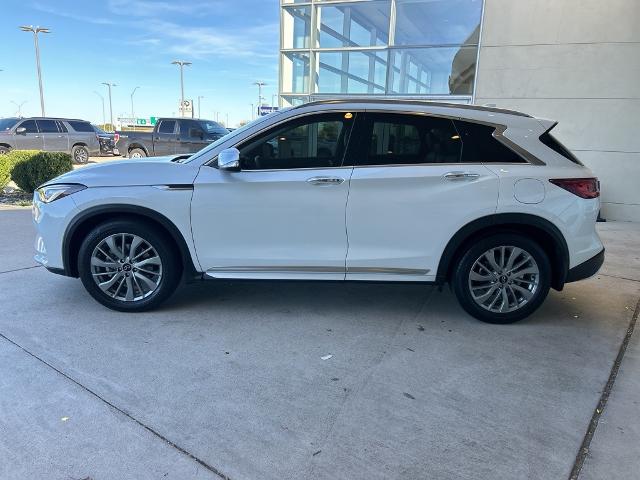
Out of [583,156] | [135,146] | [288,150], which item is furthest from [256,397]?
[135,146]

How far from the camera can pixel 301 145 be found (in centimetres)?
389

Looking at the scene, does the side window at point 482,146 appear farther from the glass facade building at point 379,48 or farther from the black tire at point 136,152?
the black tire at point 136,152

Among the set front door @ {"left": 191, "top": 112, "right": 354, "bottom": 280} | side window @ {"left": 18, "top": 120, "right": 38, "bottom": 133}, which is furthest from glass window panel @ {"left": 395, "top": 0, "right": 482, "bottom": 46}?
side window @ {"left": 18, "top": 120, "right": 38, "bottom": 133}

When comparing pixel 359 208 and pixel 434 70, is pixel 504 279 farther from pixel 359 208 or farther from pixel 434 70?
pixel 434 70

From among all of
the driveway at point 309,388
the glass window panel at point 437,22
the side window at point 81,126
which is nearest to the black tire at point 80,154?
the side window at point 81,126

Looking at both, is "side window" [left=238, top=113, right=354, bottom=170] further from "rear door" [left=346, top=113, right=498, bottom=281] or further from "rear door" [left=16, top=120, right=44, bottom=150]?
"rear door" [left=16, top=120, right=44, bottom=150]

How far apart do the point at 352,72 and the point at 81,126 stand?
1308 cm

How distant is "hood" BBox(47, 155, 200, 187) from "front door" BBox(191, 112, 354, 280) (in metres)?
0.15

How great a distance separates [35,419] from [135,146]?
1609 centimetres

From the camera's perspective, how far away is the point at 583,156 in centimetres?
910

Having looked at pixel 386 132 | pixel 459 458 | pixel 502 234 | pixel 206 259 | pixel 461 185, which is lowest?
pixel 459 458

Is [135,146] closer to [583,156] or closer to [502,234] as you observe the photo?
[583,156]

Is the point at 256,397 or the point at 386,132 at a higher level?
the point at 386,132

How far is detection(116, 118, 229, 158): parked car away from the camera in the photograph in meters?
16.4
